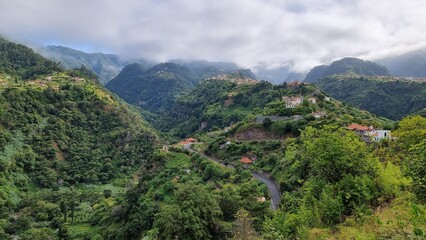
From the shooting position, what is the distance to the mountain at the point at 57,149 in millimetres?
62656

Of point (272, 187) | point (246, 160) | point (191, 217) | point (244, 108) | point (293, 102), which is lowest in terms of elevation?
point (191, 217)

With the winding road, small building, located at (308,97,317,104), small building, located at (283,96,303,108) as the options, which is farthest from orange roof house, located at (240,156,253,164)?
small building, located at (308,97,317,104)

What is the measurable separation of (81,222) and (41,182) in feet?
69.2

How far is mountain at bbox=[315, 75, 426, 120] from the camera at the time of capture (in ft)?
455

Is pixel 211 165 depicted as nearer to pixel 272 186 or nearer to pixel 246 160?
pixel 246 160

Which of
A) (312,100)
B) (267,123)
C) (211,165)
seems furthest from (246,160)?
(312,100)

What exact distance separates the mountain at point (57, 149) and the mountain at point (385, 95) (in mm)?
99233

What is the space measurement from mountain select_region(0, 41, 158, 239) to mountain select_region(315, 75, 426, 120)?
9923cm

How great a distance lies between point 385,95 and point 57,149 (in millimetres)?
132991

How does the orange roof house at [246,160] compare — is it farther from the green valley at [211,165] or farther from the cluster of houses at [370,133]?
the cluster of houses at [370,133]

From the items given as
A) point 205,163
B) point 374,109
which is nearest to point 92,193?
point 205,163

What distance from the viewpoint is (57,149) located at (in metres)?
87.4

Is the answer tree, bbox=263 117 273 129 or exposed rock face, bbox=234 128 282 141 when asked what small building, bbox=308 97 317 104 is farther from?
exposed rock face, bbox=234 128 282 141

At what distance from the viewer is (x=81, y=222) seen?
2410 inches
